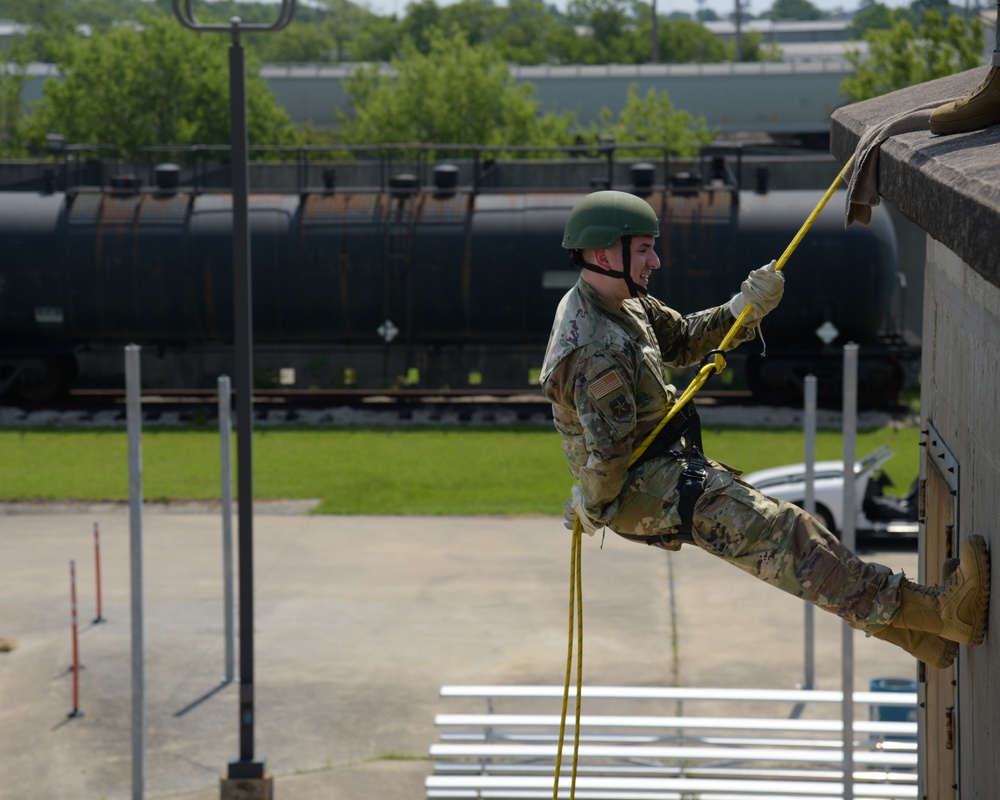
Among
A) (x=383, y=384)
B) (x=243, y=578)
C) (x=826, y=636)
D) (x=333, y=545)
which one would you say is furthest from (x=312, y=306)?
(x=243, y=578)

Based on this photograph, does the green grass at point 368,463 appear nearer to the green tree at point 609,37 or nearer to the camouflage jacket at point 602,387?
the camouflage jacket at point 602,387

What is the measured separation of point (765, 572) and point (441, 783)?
210 inches

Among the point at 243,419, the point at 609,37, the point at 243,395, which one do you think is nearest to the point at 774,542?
the point at 243,419

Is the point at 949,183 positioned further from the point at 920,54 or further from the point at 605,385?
the point at 920,54

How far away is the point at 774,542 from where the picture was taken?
5227 mm

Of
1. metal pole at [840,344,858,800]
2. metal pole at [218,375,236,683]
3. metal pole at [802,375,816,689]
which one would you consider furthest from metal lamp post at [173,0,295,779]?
metal pole at [802,375,816,689]

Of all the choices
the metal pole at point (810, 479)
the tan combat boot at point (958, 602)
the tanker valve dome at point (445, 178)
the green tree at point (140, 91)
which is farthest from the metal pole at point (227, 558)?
the green tree at point (140, 91)

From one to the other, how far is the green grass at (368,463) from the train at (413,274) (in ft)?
6.33

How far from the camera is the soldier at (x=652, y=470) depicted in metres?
5.17

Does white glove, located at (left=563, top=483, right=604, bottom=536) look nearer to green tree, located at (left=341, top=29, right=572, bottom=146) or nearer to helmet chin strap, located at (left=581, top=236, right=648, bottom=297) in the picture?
helmet chin strap, located at (left=581, top=236, right=648, bottom=297)

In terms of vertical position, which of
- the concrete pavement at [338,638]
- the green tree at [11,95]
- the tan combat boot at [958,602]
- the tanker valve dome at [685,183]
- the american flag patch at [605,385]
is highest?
the green tree at [11,95]

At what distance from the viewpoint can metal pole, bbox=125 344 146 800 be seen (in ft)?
32.9

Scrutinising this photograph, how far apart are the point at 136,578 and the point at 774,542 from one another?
6082 millimetres

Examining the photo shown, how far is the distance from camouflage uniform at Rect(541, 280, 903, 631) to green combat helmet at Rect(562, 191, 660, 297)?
0.55 ft
